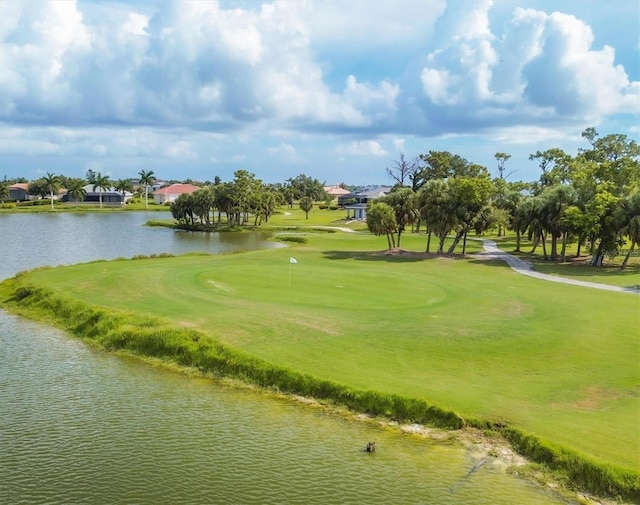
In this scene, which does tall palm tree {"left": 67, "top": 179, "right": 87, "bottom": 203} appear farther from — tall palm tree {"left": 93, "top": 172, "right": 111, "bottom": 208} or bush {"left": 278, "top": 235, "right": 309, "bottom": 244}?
bush {"left": 278, "top": 235, "right": 309, "bottom": 244}

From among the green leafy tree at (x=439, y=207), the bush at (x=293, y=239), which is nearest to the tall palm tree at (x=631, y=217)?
the green leafy tree at (x=439, y=207)

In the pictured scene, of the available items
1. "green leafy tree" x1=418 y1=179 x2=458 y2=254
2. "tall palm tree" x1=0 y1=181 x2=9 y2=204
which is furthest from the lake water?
"tall palm tree" x1=0 y1=181 x2=9 y2=204

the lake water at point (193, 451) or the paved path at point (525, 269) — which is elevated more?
the paved path at point (525, 269)

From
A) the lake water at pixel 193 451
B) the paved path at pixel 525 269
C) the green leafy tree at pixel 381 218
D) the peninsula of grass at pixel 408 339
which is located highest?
the green leafy tree at pixel 381 218

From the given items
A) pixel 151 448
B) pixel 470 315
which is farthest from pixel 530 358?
pixel 151 448

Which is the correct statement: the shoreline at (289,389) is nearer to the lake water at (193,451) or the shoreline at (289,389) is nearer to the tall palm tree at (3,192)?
the lake water at (193,451)

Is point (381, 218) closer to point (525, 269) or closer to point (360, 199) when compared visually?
point (525, 269)
